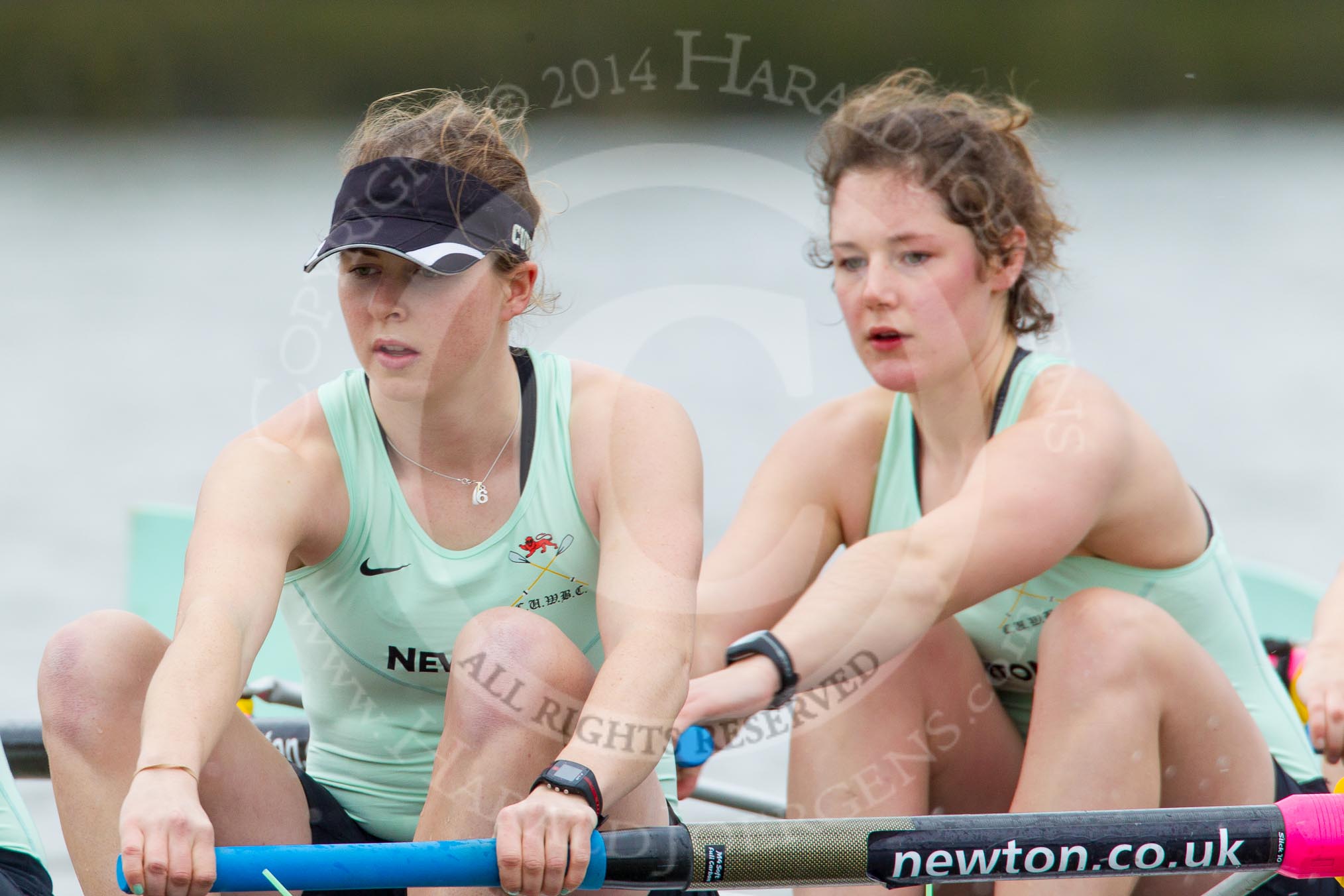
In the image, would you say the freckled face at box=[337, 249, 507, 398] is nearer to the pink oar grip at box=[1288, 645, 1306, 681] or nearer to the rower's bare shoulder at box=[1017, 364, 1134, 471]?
the rower's bare shoulder at box=[1017, 364, 1134, 471]

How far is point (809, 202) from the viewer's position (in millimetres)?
3172

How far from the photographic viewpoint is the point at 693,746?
1.76 m

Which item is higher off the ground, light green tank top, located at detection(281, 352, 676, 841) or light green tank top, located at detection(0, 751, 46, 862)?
light green tank top, located at detection(281, 352, 676, 841)

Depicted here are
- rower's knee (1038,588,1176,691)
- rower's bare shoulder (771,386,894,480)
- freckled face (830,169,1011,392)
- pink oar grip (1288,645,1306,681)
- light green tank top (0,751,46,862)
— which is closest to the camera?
light green tank top (0,751,46,862)

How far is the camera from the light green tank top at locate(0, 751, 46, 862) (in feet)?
5.09

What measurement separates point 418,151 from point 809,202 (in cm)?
162

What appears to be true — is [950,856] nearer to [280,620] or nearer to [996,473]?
[996,473]

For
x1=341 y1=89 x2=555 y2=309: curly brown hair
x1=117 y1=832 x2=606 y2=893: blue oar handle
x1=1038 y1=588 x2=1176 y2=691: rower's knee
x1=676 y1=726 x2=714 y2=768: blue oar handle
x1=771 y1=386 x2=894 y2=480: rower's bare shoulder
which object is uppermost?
x1=341 y1=89 x2=555 y2=309: curly brown hair

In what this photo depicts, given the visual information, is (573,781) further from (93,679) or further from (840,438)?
(840,438)

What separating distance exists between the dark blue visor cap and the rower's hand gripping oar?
687 millimetres

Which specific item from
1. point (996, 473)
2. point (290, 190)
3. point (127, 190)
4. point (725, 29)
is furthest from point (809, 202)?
point (127, 190)

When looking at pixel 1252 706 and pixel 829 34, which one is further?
pixel 829 34

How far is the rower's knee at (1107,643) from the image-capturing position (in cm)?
166

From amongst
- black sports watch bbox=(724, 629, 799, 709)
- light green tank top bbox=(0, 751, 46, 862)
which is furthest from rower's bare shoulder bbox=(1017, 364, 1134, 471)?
light green tank top bbox=(0, 751, 46, 862)
